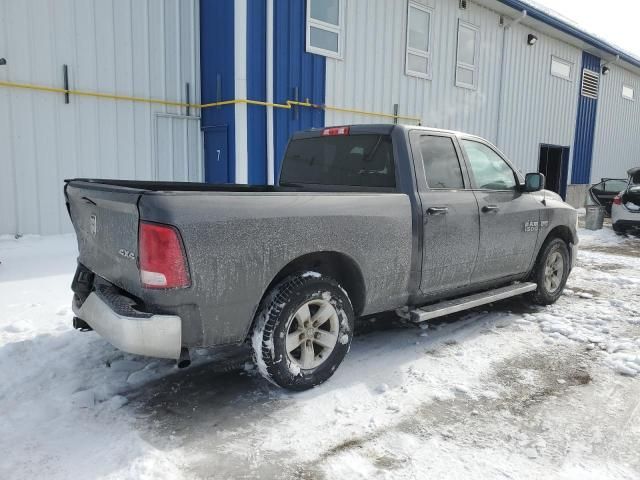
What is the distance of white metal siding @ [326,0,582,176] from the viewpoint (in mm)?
10750

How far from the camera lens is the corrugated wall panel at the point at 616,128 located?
1964cm

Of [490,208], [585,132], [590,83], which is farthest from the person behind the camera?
[585,132]

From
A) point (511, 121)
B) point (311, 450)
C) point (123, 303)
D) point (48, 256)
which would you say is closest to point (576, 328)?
point (311, 450)

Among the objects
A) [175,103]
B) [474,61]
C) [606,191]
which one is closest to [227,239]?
[175,103]

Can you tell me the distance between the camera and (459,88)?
13234 mm

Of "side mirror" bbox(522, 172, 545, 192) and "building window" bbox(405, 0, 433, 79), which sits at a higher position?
"building window" bbox(405, 0, 433, 79)

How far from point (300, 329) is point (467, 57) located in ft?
39.3

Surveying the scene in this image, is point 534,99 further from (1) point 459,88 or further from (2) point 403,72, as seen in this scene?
(2) point 403,72

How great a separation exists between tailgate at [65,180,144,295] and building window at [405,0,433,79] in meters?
9.61

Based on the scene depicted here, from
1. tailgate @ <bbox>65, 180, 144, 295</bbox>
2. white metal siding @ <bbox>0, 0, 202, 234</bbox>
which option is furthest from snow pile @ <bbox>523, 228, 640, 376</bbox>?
white metal siding @ <bbox>0, 0, 202, 234</bbox>

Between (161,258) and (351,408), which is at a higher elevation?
(161,258)

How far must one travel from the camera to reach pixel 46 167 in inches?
323

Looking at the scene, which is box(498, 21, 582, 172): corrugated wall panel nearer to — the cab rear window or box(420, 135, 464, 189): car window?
box(420, 135, 464, 189): car window

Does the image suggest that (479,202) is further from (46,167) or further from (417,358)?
(46,167)
